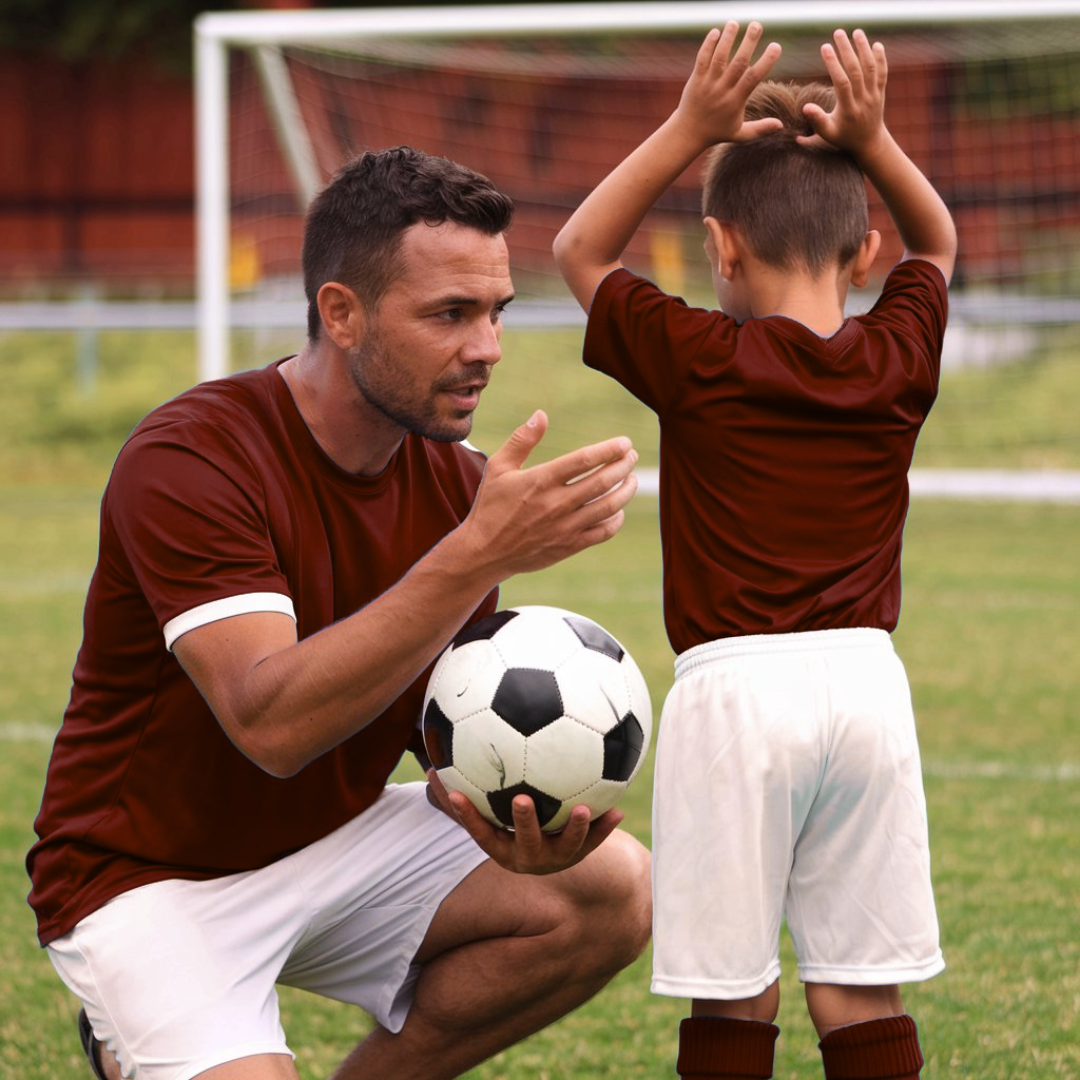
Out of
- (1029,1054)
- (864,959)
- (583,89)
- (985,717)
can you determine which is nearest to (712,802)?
(864,959)

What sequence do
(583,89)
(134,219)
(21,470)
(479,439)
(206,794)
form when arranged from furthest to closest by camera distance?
(134,219) → (583,89) → (21,470) → (479,439) → (206,794)

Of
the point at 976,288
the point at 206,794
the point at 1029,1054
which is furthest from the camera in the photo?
the point at 976,288

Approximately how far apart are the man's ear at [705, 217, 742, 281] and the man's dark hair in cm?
44

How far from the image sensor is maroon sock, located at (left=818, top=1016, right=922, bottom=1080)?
114 inches

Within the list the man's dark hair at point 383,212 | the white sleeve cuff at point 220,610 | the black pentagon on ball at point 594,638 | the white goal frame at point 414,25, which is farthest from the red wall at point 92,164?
the white sleeve cuff at point 220,610

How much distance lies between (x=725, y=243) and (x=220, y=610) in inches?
43.2

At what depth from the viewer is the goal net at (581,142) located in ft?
33.5

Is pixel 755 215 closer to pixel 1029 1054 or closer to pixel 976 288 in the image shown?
pixel 1029 1054

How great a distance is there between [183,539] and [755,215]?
1.15m

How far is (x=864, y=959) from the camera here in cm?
297

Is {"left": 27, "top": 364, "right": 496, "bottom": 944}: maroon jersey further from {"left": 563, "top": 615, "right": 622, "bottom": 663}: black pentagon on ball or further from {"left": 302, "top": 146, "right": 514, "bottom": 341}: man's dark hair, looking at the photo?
{"left": 563, "top": 615, "right": 622, "bottom": 663}: black pentagon on ball

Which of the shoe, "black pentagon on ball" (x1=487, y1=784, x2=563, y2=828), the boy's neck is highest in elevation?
the boy's neck

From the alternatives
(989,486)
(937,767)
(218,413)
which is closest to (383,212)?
(218,413)

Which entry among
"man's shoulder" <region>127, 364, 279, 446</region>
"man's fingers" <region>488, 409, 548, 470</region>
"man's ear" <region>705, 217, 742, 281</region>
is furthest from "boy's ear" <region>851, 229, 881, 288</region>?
"man's shoulder" <region>127, 364, 279, 446</region>
